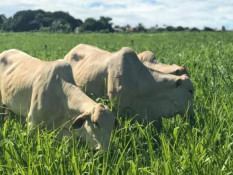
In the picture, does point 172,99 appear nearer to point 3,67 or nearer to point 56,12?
point 3,67

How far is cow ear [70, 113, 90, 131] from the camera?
402 cm

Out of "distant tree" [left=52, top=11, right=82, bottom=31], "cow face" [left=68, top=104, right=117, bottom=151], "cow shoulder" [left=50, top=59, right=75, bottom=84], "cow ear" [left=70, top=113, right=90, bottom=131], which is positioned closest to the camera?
"cow face" [left=68, top=104, right=117, bottom=151]

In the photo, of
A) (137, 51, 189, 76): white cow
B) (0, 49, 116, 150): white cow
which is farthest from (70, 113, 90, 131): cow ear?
(137, 51, 189, 76): white cow

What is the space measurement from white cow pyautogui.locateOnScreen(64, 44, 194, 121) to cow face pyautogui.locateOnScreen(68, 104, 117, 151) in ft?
4.21

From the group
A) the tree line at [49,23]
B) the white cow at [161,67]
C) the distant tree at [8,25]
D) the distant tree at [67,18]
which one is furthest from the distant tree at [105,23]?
the white cow at [161,67]

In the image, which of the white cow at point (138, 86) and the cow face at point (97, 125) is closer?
the cow face at point (97, 125)

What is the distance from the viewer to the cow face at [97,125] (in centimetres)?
388

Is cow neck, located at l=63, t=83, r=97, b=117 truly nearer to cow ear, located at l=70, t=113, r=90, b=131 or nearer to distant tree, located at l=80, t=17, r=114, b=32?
cow ear, located at l=70, t=113, r=90, b=131

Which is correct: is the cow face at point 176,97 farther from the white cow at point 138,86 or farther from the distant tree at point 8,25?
the distant tree at point 8,25

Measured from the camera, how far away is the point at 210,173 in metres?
3.15

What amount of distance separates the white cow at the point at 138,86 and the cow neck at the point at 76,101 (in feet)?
2.63

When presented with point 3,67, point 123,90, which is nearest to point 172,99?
point 123,90

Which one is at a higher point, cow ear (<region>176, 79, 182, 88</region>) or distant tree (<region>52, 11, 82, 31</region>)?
distant tree (<region>52, 11, 82, 31</region>)

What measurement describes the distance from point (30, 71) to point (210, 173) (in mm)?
3025
